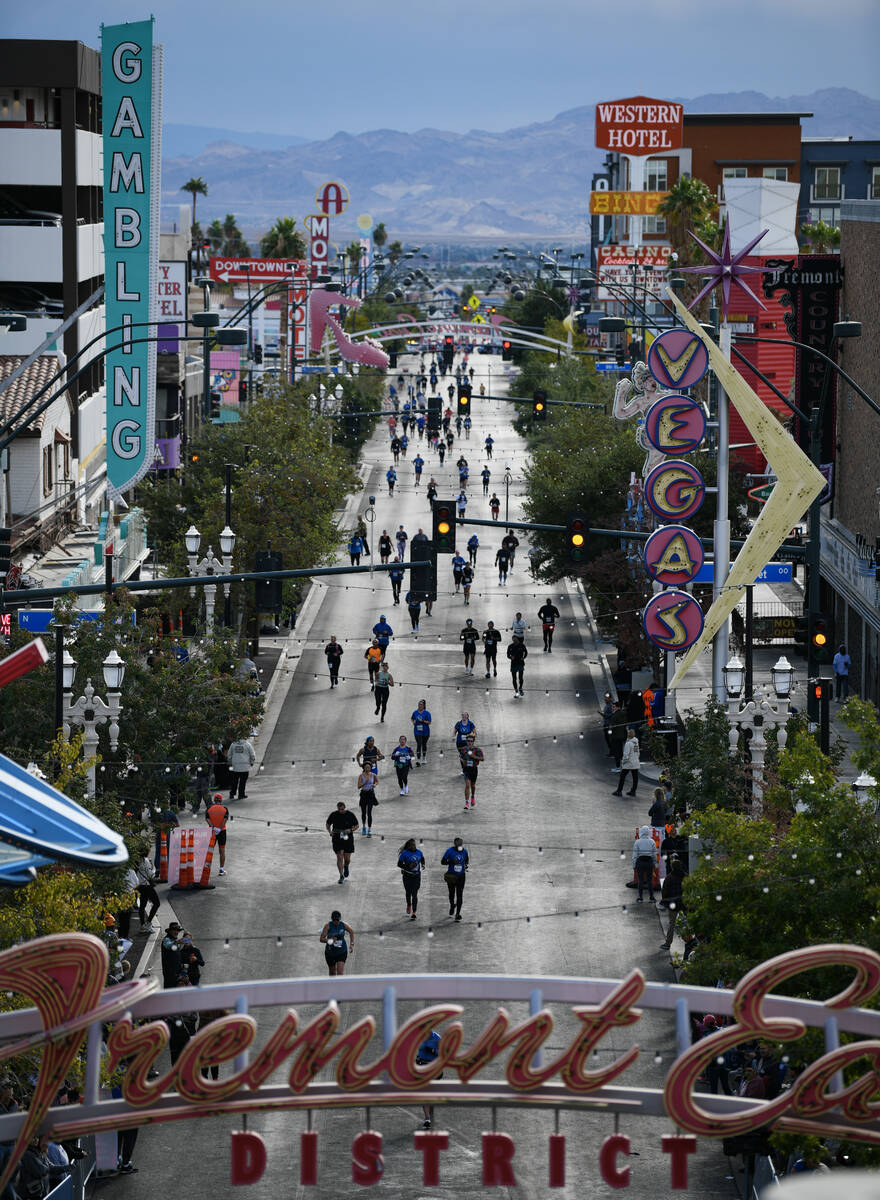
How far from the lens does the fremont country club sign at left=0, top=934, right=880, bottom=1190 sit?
53.8 ft

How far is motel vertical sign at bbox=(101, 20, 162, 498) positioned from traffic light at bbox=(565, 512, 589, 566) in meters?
14.2

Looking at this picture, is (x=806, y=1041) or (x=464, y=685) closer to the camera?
(x=806, y=1041)

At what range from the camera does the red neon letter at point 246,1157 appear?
16.6 m

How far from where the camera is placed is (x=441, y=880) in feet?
120

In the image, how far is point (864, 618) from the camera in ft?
158

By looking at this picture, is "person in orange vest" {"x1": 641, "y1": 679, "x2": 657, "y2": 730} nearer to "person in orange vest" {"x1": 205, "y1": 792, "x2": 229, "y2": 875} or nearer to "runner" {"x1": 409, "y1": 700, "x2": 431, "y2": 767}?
"runner" {"x1": 409, "y1": 700, "x2": 431, "y2": 767}

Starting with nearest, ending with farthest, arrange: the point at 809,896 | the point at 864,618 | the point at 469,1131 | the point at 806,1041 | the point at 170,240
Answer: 1. the point at 806,1041
2. the point at 809,896
3. the point at 469,1131
4. the point at 864,618
5. the point at 170,240

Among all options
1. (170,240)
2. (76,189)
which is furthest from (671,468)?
(170,240)

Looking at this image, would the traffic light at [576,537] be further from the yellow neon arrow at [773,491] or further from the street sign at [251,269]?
the street sign at [251,269]

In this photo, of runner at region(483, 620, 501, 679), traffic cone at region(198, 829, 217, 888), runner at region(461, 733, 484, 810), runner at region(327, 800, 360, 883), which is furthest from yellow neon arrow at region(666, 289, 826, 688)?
runner at region(483, 620, 501, 679)

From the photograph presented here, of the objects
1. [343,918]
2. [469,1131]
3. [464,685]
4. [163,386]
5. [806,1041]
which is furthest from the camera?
[163,386]

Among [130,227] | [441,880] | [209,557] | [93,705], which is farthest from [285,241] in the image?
[93,705]

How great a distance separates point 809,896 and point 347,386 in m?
85.8

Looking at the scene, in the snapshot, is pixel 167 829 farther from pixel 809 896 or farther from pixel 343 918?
pixel 809 896
